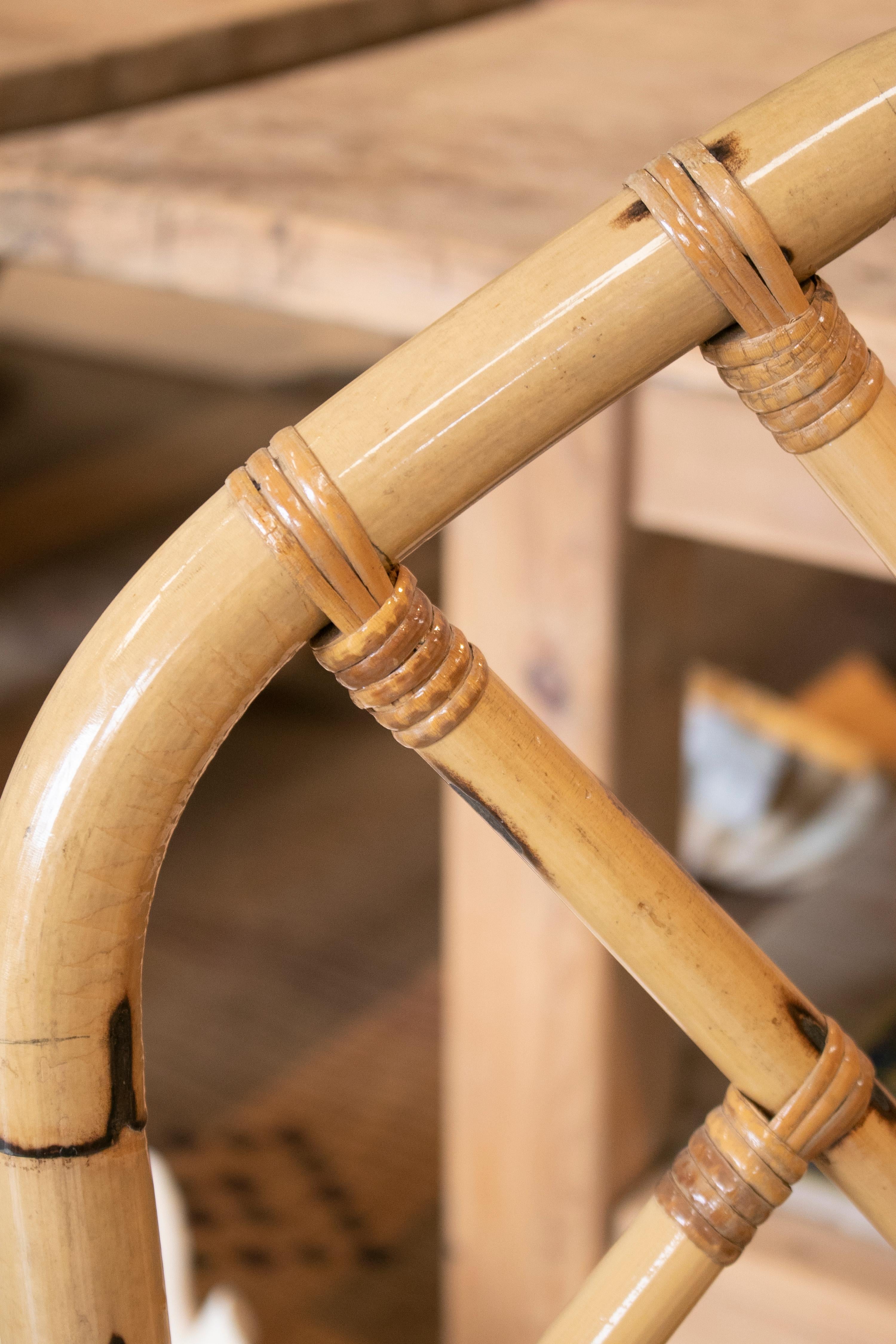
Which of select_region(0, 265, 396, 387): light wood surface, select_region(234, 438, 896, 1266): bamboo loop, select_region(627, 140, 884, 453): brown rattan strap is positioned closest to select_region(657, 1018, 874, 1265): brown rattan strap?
select_region(234, 438, 896, 1266): bamboo loop

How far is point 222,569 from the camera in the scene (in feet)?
0.65

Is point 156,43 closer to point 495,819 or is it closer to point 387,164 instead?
point 387,164

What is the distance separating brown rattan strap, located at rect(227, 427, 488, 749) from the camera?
0.20 m

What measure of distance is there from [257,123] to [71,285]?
1312mm

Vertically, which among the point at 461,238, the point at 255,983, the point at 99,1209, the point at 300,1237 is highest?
the point at 461,238

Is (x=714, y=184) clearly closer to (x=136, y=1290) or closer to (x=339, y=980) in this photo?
(x=136, y=1290)

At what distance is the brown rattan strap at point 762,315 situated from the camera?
0.65 ft

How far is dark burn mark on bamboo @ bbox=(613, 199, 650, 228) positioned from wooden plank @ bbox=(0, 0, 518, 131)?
1.44 ft

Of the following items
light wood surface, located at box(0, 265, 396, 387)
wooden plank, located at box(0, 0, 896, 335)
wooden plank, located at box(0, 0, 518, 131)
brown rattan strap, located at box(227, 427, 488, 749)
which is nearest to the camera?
brown rattan strap, located at box(227, 427, 488, 749)

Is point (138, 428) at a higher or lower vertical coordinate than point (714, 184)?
higher

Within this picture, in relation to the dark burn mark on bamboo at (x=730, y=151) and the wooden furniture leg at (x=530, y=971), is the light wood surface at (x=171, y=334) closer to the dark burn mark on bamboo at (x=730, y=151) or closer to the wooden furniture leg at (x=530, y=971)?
the wooden furniture leg at (x=530, y=971)

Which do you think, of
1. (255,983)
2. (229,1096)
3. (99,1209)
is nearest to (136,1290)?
(99,1209)

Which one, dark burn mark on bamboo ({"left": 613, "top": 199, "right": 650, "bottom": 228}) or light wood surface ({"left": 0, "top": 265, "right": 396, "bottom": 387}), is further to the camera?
light wood surface ({"left": 0, "top": 265, "right": 396, "bottom": 387})

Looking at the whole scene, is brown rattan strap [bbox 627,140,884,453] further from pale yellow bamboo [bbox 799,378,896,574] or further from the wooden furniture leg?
the wooden furniture leg
